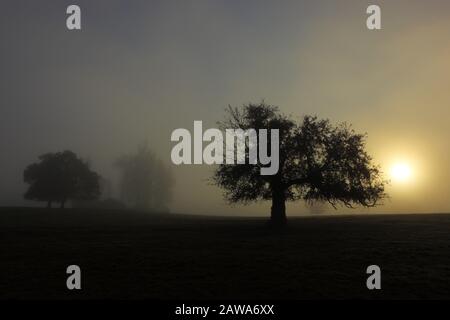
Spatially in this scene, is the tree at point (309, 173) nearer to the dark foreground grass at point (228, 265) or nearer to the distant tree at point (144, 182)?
the dark foreground grass at point (228, 265)

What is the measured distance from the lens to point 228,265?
22.0 meters

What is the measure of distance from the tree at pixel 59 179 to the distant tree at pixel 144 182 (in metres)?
19.5

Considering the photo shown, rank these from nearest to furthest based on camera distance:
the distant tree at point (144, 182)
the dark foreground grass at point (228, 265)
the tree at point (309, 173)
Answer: the dark foreground grass at point (228, 265), the tree at point (309, 173), the distant tree at point (144, 182)

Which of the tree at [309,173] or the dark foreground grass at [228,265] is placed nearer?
the dark foreground grass at [228,265]

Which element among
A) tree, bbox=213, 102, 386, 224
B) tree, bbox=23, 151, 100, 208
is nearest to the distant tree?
tree, bbox=23, 151, 100, 208

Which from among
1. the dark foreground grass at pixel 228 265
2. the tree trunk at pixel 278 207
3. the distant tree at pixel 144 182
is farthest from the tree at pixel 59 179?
the tree trunk at pixel 278 207

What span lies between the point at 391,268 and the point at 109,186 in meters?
107

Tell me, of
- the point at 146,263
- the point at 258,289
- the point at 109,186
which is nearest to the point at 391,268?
the point at 258,289

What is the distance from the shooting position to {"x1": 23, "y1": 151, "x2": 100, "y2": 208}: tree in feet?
267

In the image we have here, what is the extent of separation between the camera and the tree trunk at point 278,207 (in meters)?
40.1

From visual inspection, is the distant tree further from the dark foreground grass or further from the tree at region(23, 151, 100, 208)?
the dark foreground grass
